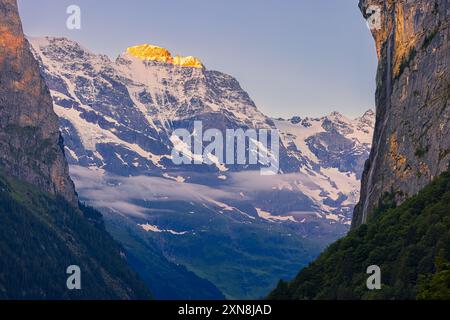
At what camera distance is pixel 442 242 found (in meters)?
184
